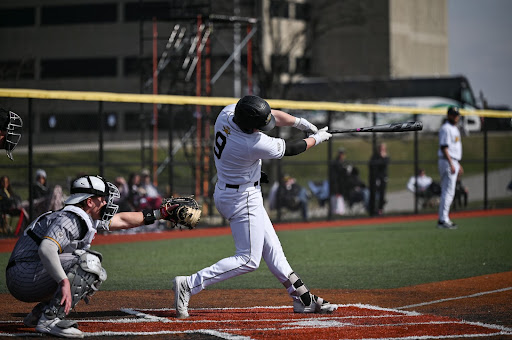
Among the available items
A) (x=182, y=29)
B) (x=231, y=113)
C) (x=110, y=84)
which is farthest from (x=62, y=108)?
(x=231, y=113)

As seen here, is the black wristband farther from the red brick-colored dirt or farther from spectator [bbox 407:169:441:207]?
spectator [bbox 407:169:441:207]

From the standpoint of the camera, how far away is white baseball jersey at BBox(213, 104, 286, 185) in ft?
21.6

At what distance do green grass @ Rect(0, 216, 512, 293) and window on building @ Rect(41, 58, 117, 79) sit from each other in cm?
3548

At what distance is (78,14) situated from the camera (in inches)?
1900

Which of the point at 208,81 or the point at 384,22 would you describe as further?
the point at 384,22

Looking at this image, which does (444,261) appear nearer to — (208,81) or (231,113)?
(231,113)

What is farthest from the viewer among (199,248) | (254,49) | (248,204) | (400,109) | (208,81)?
(254,49)

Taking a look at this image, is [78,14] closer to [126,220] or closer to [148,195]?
[148,195]

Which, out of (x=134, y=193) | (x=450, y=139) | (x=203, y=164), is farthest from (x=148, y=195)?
(x=450, y=139)

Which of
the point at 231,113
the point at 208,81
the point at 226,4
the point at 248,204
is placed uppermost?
the point at 226,4

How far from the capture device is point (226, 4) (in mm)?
29453

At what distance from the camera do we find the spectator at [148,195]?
1579 cm

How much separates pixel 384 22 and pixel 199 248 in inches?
1602

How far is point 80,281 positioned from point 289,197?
1274cm
